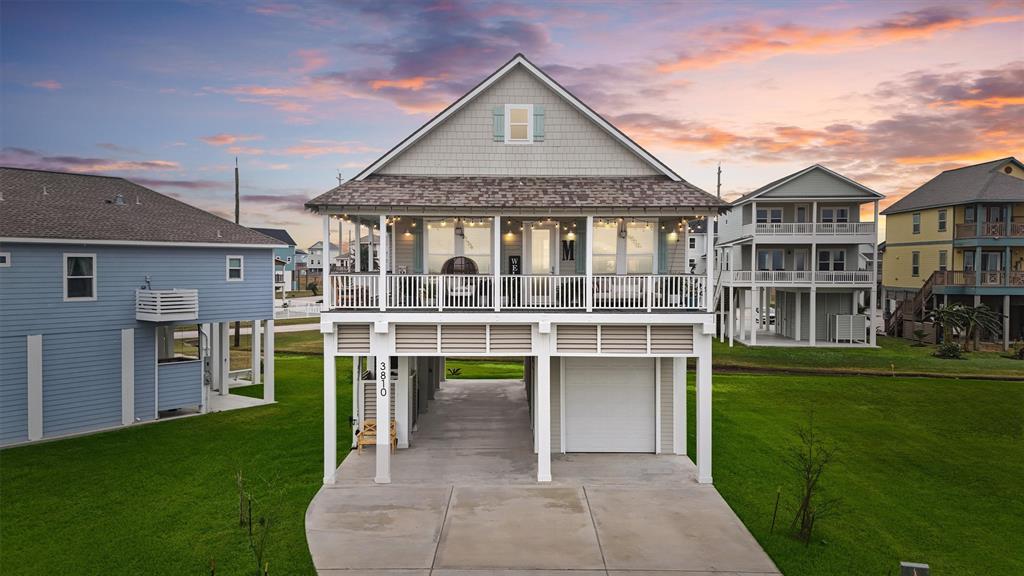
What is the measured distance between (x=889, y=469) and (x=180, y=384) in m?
21.0

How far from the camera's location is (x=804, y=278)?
1379 inches

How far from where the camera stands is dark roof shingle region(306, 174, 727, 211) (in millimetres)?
13219

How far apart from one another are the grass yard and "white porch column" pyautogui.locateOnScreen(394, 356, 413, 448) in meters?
8.10

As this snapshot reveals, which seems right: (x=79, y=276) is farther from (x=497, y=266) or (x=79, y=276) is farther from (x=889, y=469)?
(x=889, y=469)

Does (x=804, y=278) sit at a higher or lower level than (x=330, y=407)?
higher

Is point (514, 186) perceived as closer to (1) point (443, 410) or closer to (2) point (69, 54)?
(1) point (443, 410)

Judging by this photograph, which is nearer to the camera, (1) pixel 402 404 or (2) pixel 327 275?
(2) pixel 327 275

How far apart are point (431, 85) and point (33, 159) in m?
16.8

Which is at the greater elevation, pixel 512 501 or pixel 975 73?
pixel 975 73

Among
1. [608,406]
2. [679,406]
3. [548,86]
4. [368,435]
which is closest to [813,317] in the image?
[679,406]

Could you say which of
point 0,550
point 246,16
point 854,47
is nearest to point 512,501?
point 0,550

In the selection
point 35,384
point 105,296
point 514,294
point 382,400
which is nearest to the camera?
point 382,400

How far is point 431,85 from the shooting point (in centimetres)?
2552

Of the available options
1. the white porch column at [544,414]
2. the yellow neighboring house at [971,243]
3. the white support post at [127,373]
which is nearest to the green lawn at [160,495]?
the white support post at [127,373]
